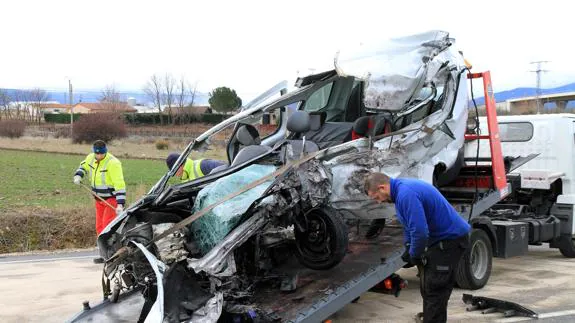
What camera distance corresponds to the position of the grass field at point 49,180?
50.1 feet

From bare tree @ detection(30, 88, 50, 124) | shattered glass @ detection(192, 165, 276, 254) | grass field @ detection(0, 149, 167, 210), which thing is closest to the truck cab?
shattered glass @ detection(192, 165, 276, 254)

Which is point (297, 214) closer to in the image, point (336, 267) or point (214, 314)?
point (336, 267)

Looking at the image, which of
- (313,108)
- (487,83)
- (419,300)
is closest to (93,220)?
(313,108)

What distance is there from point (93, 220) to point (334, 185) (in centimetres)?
781

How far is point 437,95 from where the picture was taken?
22.4 feet

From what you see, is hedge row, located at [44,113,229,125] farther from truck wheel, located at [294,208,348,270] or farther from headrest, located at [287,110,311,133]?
truck wheel, located at [294,208,348,270]

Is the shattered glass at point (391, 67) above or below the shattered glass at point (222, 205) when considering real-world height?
above

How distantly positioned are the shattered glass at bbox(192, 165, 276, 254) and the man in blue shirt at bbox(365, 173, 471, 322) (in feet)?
3.34

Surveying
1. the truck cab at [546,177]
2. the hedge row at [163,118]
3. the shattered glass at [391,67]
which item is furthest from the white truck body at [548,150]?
the hedge row at [163,118]

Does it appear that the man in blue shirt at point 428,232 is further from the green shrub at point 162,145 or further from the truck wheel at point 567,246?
the green shrub at point 162,145

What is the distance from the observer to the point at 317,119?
741cm

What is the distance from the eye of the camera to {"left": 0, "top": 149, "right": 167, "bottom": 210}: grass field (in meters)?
15.3

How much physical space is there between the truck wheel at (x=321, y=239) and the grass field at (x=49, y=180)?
29.0 ft

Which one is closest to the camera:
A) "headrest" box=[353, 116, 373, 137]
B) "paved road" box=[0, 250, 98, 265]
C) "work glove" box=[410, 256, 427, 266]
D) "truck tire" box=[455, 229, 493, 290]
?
"work glove" box=[410, 256, 427, 266]
